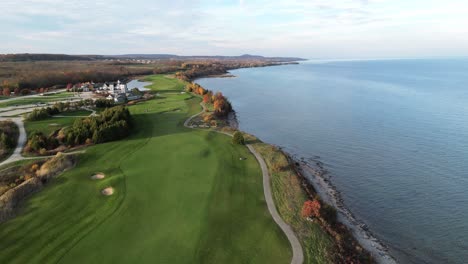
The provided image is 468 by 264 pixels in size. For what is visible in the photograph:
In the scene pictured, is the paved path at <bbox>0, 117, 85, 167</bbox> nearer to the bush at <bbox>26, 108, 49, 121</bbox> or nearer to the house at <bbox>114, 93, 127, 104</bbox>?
the bush at <bbox>26, 108, 49, 121</bbox>

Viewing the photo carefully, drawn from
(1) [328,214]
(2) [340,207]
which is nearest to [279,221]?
(1) [328,214]

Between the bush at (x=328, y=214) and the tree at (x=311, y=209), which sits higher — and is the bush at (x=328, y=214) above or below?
below

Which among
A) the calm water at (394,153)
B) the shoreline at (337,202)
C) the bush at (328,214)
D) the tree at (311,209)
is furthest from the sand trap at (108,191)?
the calm water at (394,153)

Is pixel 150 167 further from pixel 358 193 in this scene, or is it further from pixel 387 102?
pixel 387 102

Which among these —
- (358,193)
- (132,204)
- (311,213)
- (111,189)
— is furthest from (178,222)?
(358,193)

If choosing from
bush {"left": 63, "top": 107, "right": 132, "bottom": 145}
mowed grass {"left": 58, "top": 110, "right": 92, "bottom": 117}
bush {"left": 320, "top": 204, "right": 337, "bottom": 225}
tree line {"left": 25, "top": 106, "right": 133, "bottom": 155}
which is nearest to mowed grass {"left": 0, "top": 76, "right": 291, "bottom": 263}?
bush {"left": 63, "top": 107, "right": 132, "bottom": 145}

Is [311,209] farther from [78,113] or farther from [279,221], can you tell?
[78,113]

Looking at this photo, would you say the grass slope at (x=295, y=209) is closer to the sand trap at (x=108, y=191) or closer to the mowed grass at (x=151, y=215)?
the mowed grass at (x=151, y=215)
